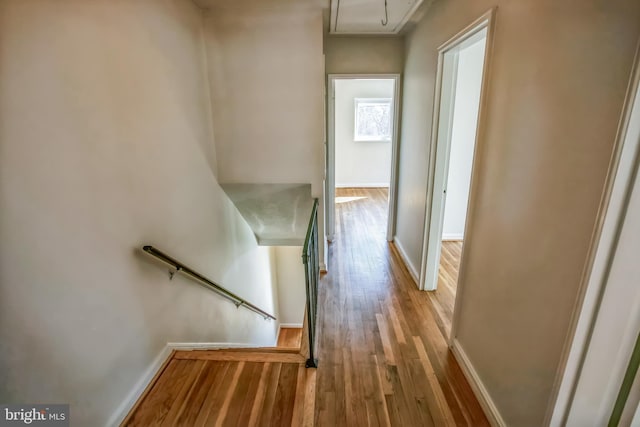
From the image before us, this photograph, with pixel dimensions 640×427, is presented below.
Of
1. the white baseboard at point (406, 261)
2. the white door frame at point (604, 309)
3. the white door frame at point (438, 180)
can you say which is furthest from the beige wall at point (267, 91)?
the white door frame at point (604, 309)

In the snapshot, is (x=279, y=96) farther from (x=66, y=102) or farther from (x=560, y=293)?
(x=560, y=293)

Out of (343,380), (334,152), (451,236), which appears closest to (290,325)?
(451,236)

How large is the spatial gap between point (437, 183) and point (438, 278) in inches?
44.4

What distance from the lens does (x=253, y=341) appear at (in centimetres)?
409

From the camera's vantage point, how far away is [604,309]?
0.98m

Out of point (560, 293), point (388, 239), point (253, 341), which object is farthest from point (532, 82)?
point (253, 341)

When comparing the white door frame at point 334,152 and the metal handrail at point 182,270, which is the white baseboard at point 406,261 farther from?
the metal handrail at point 182,270

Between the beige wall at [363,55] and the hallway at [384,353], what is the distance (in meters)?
2.25

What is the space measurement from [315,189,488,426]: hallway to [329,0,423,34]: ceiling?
99.6 inches

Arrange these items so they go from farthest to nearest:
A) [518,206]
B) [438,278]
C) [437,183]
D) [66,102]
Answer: [438,278]
[437,183]
[518,206]
[66,102]

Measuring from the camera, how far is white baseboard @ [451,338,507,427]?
157cm

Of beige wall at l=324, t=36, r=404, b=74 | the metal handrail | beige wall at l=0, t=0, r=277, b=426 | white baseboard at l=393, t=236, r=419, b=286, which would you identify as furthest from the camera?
beige wall at l=324, t=36, r=404, b=74

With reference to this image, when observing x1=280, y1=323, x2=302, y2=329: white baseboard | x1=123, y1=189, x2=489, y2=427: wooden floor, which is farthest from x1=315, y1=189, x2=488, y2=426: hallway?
x1=280, y1=323, x2=302, y2=329: white baseboard

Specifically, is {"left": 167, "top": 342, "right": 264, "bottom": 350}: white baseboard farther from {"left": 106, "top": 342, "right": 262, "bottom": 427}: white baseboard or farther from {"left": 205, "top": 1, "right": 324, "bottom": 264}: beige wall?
{"left": 205, "top": 1, "right": 324, "bottom": 264}: beige wall
